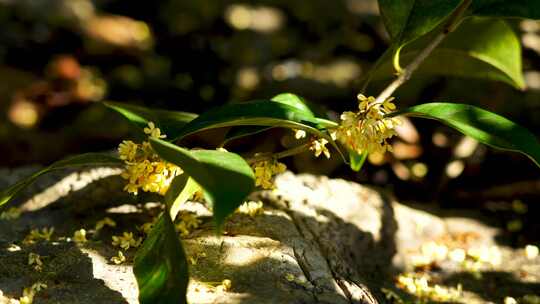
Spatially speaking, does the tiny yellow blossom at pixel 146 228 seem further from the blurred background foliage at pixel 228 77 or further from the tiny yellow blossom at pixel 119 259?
the blurred background foliage at pixel 228 77

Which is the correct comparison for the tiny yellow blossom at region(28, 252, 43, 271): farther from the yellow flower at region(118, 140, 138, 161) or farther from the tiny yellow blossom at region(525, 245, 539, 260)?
the tiny yellow blossom at region(525, 245, 539, 260)

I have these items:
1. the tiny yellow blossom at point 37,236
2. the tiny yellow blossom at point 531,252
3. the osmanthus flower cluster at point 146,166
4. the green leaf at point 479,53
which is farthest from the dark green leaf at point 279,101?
the tiny yellow blossom at point 531,252

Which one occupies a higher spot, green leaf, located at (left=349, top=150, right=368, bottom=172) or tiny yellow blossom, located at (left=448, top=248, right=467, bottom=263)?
tiny yellow blossom, located at (left=448, top=248, right=467, bottom=263)

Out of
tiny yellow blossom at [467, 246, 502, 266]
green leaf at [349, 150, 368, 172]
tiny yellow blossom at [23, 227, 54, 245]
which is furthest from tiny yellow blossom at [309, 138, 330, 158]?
tiny yellow blossom at [467, 246, 502, 266]

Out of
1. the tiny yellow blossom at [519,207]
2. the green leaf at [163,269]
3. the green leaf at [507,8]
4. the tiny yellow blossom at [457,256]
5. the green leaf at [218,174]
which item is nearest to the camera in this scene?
the green leaf at [218,174]

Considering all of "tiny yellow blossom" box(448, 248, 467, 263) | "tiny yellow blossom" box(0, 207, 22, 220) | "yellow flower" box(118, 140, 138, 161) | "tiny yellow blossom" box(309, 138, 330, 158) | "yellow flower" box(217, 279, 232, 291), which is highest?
"tiny yellow blossom" box(448, 248, 467, 263)

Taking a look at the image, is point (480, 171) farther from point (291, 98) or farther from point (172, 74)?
point (172, 74)

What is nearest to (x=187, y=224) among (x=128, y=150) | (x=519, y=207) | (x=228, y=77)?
(x=128, y=150)

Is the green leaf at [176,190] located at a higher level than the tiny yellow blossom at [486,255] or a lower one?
lower
